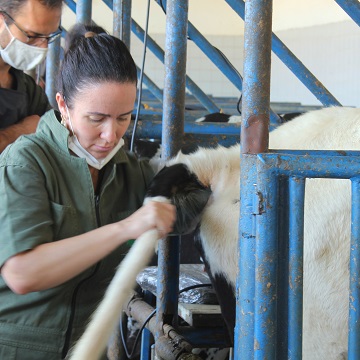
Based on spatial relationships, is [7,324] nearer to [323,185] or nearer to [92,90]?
[92,90]

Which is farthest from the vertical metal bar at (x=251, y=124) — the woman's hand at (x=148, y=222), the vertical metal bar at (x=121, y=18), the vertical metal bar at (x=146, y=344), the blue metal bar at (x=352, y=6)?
the blue metal bar at (x=352, y=6)

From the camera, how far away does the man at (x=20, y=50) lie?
178 cm

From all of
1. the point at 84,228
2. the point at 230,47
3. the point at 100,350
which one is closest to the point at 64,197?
the point at 84,228

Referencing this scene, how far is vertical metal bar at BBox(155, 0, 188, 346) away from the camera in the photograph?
1.79m

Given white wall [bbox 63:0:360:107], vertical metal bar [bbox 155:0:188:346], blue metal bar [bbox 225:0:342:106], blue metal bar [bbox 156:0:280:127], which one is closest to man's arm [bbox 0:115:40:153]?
vertical metal bar [bbox 155:0:188:346]

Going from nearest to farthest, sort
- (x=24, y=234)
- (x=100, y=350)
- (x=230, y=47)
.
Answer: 1. (x=100, y=350)
2. (x=24, y=234)
3. (x=230, y=47)

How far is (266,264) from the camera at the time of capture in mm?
1183

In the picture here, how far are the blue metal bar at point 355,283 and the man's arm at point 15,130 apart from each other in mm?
1039

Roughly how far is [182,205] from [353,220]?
1.42 feet

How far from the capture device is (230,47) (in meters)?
8.74

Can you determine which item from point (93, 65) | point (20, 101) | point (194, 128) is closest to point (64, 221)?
point (93, 65)

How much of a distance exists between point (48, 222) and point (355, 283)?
598 millimetres

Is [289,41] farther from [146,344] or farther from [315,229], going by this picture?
[315,229]

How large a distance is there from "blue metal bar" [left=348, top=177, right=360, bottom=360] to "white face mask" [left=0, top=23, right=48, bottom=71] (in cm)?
104
